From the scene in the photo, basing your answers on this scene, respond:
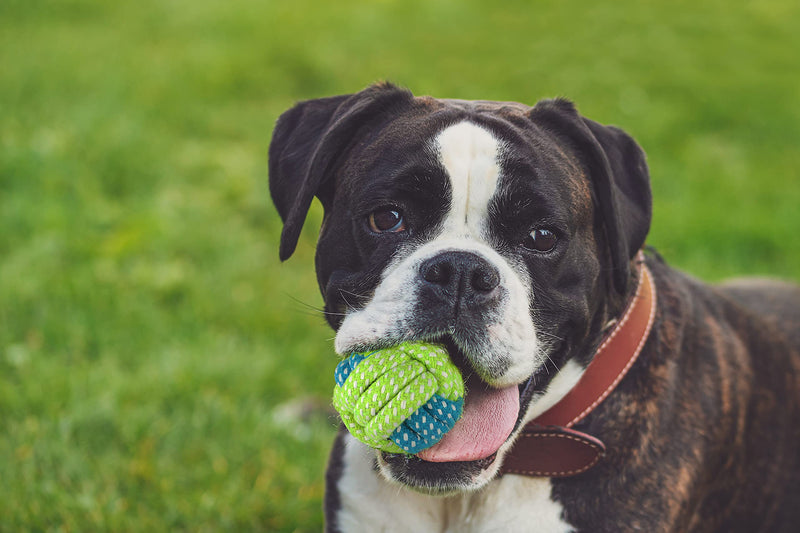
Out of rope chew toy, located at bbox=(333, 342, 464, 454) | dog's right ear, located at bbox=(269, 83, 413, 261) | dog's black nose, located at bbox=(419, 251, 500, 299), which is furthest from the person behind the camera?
dog's right ear, located at bbox=(269, 83, 413, 261)

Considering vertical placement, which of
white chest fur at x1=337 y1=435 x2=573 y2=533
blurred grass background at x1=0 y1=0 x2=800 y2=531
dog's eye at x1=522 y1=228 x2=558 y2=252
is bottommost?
blurred grass background at x1=0 y1=0 x2=800 y2=531

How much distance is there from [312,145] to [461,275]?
0.81 metres

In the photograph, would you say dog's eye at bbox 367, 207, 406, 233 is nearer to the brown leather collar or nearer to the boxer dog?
the boxer dog

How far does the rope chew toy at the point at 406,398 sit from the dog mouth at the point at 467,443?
0.24 ft

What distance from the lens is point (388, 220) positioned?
2590mm

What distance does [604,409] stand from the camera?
2660 millimetres

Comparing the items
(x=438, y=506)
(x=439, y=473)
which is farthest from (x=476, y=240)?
(x=438, y=506)

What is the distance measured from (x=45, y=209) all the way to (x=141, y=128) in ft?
4.71

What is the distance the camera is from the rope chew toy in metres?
2.23

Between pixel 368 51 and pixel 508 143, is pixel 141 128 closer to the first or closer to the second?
pixel 368 51

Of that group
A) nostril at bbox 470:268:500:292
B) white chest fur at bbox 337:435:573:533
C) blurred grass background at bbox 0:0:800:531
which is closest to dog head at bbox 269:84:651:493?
nostril at bbox 470:268:500:292

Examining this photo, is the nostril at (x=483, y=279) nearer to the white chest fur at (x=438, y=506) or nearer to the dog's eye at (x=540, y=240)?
the dog's eye at (x=540, y=240)

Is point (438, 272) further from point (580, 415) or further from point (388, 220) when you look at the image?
point (580, 415)

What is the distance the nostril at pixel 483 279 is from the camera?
7.66ft
